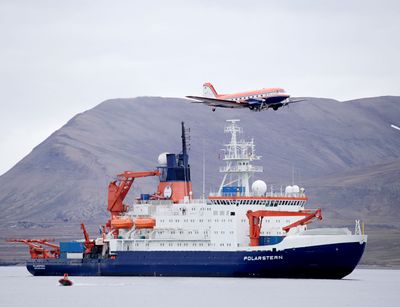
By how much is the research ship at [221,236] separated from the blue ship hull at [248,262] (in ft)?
0.20

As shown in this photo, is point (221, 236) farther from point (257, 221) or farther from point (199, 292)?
point (199, 292)

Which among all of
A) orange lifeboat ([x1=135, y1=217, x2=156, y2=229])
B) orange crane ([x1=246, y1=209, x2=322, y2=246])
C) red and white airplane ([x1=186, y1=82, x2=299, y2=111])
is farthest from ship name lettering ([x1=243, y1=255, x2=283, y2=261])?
red and white airplane ([x1=186, y1=82, x2=299, y2=111])

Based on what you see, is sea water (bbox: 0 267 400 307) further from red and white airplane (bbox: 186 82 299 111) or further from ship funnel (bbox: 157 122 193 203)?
red and white airplane (bbox: 186 82 299 111)

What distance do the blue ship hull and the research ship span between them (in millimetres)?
62

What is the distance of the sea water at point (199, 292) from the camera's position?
57750 mm

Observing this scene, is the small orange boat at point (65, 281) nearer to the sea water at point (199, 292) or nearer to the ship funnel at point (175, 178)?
the sea water at point (199, 292)

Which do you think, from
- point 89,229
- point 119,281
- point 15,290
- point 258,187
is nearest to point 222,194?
point 258,187

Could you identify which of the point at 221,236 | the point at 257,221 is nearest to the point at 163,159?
the point at 221,236

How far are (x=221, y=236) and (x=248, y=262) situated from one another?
2598 millimetres

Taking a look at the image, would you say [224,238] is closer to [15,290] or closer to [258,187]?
[258,187]

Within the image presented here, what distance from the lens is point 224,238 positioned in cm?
6850

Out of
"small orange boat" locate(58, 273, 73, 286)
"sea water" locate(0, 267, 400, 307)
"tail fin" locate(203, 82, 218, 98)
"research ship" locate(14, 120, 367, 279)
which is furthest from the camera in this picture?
"tail fin" locate(203, 82, 218, 98)

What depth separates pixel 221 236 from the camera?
2702 inches

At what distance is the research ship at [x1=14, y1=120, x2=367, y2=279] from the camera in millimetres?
66625
